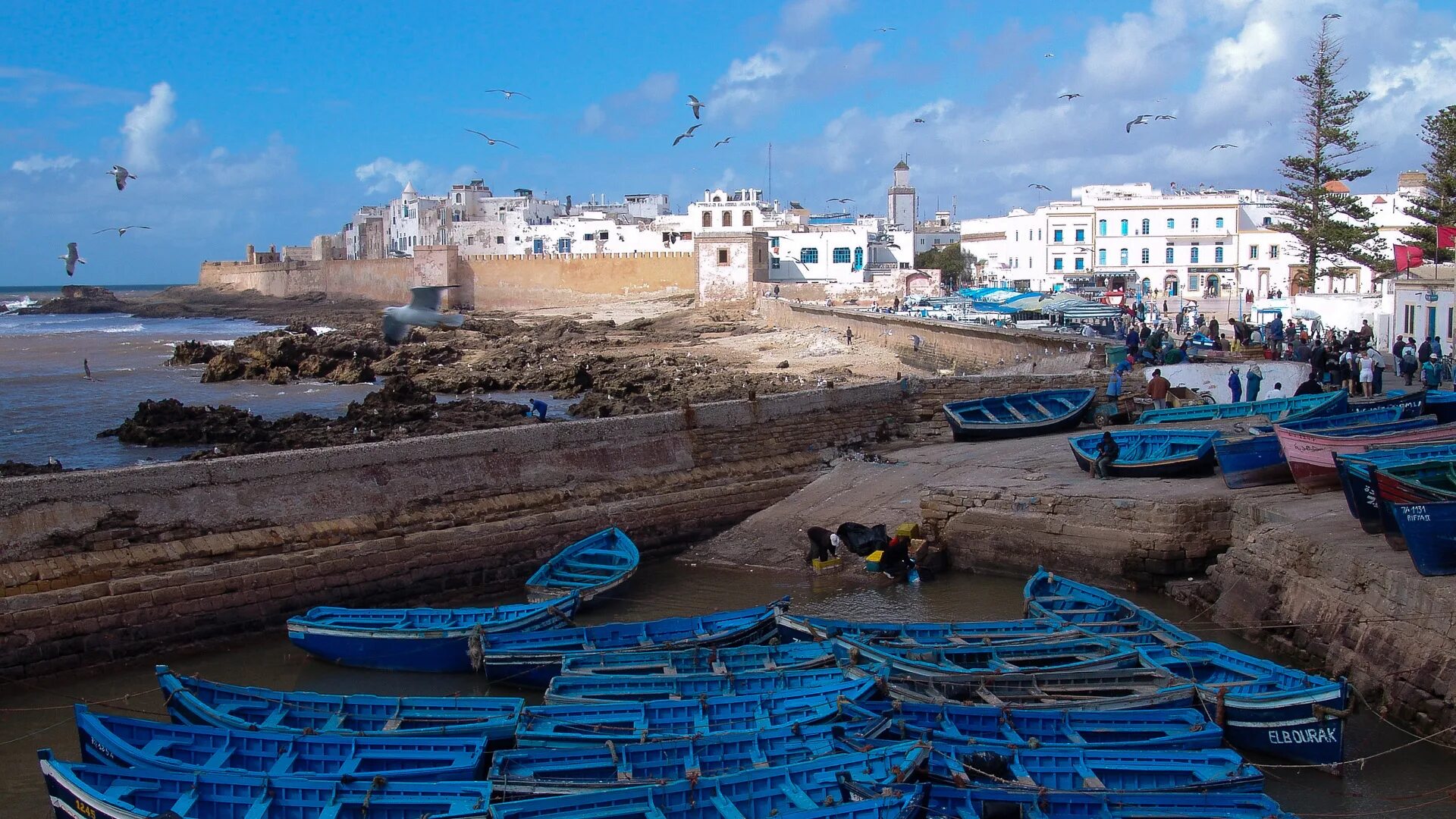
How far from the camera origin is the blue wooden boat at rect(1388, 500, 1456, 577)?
31.1 ft

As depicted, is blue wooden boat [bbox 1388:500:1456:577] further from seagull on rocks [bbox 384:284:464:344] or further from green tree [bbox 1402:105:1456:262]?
green tree [bbox 1402:105:1456:262]

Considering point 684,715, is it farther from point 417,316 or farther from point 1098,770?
point 417,316

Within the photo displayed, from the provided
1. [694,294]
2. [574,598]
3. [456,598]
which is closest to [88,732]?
[574,598]

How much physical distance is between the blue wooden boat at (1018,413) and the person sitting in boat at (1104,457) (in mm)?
3458

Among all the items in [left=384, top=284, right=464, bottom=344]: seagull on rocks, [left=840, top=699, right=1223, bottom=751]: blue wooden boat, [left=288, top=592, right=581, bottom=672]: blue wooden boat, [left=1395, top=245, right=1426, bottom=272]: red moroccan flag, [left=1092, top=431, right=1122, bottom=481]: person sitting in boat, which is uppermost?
[left=1395, top=245, right=1426, bottom=272]: red moroccan flag

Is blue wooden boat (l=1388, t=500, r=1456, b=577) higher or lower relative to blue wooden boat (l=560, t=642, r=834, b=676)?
higher

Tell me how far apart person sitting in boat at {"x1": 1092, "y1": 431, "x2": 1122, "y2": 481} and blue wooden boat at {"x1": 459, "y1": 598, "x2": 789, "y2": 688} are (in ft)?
20.2

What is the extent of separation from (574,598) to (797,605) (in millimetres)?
2590

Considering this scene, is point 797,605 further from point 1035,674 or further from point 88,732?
point 88,732

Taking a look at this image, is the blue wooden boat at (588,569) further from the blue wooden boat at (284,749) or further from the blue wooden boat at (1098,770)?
the blue wooden boat at (1098,770)

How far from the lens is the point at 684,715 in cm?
882

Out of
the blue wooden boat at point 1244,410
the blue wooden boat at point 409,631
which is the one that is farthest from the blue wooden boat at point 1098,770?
the blue wooden boat at point 1244,410

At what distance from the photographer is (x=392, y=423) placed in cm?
2298

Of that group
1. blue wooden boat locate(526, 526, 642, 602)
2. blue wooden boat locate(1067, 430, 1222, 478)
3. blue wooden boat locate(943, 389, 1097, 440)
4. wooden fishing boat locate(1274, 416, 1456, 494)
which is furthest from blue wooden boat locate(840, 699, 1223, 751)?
blue wooden boat locate(943, 389, 1097, 440)
